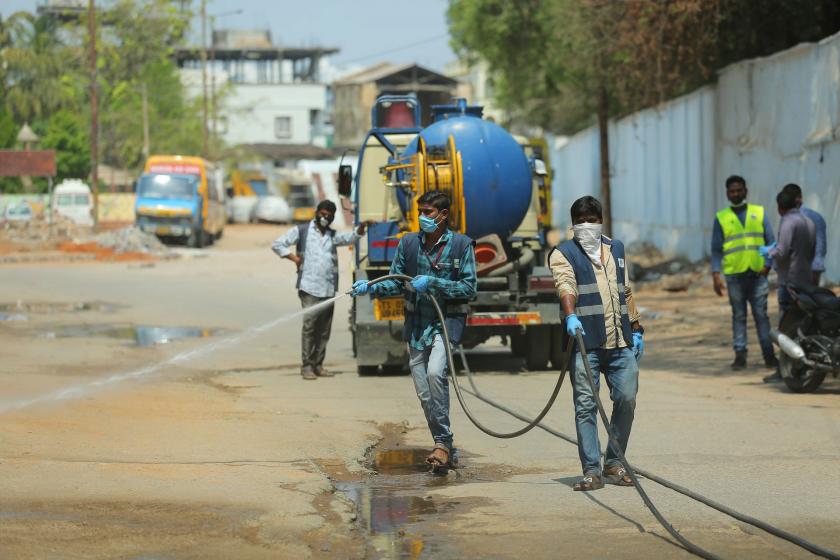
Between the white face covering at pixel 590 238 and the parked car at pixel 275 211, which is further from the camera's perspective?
the parked car at pixel 275 211

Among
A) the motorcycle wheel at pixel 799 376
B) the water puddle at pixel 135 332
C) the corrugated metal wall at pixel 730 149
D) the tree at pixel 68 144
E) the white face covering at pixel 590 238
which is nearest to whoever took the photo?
the white face covering at pixel 590 238

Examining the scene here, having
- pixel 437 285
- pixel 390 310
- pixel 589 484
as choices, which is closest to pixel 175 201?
pixel 390 310

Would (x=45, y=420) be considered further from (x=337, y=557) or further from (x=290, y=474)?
Result: (x=337, y=557)

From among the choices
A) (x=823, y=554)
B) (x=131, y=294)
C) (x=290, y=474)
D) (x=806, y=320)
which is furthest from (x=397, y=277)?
(x=131, y=294)

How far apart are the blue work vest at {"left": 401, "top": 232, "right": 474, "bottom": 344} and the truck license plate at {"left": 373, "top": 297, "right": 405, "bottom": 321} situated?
5355 millimetres

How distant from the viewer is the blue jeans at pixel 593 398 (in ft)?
27.8

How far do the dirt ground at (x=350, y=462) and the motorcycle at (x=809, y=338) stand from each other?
0.24m

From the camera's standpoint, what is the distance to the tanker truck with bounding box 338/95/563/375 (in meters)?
14.9

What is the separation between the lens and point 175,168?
53.3m

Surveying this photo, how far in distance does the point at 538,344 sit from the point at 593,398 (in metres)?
7.19

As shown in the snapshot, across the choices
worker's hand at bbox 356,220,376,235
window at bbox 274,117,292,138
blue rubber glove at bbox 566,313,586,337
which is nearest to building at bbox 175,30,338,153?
window at bbox 274,117,292,138

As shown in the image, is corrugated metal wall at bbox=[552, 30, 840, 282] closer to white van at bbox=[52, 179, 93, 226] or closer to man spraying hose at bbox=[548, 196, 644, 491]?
man spraying hose at bbox=[548, 196, 644, 491]

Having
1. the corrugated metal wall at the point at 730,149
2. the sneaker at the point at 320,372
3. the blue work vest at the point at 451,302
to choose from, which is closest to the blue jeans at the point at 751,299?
the sneaker at the point at 320,372

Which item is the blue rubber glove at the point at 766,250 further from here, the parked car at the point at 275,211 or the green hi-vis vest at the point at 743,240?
the parked car at the point at 275,211
